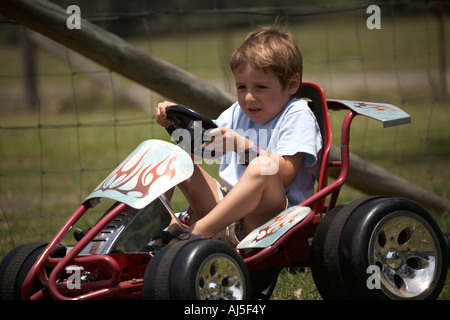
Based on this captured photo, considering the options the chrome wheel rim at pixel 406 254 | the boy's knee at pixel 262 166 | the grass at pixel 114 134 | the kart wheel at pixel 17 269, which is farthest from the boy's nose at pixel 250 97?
the kart wheel at pixel 17 269

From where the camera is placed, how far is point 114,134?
9086mm

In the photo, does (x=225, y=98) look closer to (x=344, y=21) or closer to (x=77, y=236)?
(x=77, y=236)

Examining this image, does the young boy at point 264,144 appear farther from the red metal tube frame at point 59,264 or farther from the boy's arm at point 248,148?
the red metal tube frame at point 59,264

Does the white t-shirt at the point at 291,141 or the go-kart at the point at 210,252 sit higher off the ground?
the white t-shirt at the point at 291,141

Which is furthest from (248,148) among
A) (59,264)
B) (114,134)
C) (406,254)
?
(114,134)

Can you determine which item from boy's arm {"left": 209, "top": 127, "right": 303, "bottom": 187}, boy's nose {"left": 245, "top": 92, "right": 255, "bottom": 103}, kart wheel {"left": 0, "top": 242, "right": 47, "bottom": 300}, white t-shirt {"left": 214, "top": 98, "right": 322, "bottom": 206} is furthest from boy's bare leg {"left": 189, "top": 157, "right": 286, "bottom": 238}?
kart wheel {"left": 0, "top": 242, "right": 47, "bottom": 300}

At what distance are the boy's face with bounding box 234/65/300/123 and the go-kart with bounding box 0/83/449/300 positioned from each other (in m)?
0.30

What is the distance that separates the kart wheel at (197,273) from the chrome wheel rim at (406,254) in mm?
637

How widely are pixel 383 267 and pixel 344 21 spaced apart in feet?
80.0

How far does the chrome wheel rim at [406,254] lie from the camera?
2.83 m

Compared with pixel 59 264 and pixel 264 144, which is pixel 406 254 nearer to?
pixel 264 144

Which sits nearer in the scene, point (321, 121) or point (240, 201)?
point (240, 201)

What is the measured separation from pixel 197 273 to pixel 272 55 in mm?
1157

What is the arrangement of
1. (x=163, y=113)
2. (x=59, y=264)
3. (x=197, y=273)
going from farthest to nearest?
(x=163, y=113)
(x=59, y=264)
(x=197, y=273)
